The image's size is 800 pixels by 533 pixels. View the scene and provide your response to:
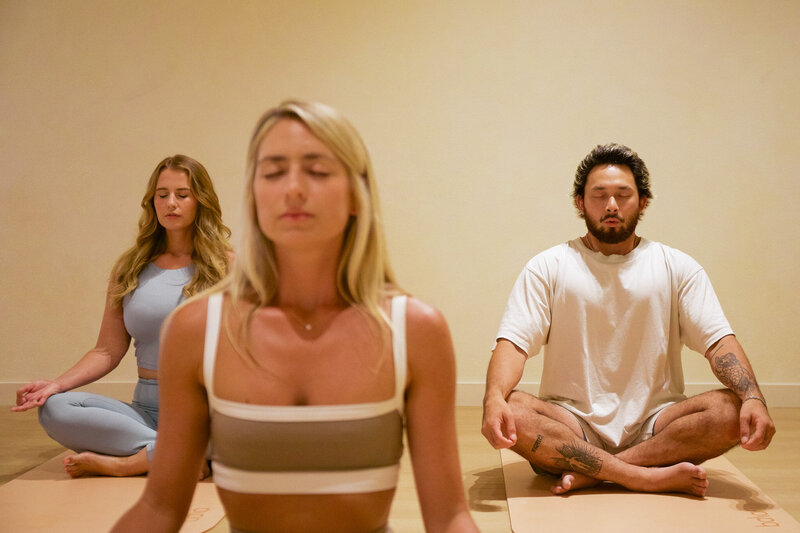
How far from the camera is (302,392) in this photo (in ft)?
3.32

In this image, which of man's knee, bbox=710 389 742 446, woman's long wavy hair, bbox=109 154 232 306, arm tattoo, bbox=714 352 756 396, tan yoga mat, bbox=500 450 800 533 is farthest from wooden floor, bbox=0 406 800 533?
woman's long wavy hair, bbox=109 154 232 306

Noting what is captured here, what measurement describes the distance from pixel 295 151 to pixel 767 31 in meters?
3.73

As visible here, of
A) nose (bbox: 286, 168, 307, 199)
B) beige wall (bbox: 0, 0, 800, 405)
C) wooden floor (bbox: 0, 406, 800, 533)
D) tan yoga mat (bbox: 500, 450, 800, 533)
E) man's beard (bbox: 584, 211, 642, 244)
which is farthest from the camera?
beige wall (bbox: 0, 0, 800, 405)

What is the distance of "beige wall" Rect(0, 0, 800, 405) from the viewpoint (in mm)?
3990

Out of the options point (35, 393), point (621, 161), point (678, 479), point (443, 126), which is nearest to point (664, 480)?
point (678, 479)

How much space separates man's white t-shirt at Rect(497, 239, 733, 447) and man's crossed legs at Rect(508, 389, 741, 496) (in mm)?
130

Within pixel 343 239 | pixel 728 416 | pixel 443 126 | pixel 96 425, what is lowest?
pixel 96 425

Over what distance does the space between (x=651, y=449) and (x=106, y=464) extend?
1.80m

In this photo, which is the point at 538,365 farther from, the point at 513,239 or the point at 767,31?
the point at 767,31

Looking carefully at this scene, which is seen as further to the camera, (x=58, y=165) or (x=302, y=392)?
(x=58, y=165)

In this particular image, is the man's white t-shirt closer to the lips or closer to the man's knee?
the man's knee

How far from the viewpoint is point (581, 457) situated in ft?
7.82

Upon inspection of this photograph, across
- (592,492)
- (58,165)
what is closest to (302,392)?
(592,492)

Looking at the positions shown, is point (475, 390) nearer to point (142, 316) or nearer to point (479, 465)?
point (479, 465)
